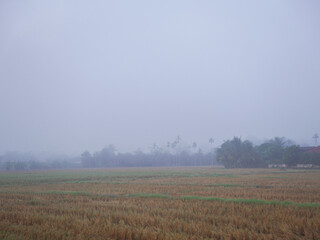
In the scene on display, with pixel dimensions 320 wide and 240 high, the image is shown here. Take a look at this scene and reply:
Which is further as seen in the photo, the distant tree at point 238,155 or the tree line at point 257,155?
the distant tree at point 238,155

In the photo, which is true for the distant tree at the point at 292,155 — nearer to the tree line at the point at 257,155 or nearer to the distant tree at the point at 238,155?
the tree line at the point at 257,155

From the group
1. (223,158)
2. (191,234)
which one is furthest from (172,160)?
(191,234)

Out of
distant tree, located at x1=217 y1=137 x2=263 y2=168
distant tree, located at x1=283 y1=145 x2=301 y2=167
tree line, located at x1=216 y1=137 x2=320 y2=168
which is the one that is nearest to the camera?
Answer: distant tree, located at x1=283 y1=145 x2=301 y2=167

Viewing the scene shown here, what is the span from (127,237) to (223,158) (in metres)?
65.1

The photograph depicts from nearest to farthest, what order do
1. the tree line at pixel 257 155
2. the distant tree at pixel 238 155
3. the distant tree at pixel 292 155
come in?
1. the distant tree at pixel 292 155
2. the tree line at pixel 257 155
3. the distant tree at pixel 238 155

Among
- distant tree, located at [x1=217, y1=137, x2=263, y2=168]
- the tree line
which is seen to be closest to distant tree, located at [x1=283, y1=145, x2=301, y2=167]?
the tree line

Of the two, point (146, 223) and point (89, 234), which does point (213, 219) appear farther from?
point (89, 234)

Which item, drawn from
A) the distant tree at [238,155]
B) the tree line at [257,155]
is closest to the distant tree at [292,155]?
the tree line at [257,155]

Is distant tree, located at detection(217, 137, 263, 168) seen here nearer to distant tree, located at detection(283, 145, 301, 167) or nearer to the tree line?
the tree line

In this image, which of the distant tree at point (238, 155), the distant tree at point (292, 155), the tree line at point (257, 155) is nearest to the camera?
the distant tree at point (292, 155)

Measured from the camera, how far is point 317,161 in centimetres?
5181

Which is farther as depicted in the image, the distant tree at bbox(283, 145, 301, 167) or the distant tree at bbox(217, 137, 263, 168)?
the distant tree at bbox(217, 137, 263, 168)

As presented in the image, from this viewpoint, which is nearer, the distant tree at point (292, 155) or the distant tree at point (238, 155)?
the distant tree at point (292, 155)

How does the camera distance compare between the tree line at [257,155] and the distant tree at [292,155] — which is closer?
the distant tree at [292,155]
